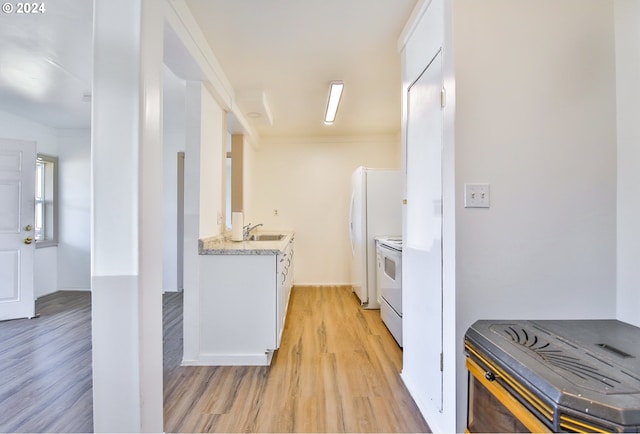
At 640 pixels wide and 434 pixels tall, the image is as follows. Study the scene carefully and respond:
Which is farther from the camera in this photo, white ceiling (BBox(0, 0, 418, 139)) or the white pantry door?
the white pantry door

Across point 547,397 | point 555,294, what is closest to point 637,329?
point 555,294

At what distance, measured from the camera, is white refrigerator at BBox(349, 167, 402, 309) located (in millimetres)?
3732

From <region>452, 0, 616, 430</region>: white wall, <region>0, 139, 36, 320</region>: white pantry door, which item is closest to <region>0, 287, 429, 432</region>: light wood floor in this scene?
<region>0, 139, 36, 320</region>: white pantry door

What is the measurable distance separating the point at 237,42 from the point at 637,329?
292cm

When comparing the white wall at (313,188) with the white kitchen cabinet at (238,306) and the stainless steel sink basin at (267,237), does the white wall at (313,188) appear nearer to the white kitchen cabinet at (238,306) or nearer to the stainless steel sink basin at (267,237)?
the stainless steel sink basin at (267,237)

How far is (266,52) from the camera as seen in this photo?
228cm

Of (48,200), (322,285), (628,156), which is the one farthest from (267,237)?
(628,156)

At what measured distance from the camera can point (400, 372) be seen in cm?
→ 215

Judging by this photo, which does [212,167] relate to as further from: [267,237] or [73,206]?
[73,206]

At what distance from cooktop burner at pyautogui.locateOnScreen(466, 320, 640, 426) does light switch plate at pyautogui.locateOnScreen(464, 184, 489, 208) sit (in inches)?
21.4

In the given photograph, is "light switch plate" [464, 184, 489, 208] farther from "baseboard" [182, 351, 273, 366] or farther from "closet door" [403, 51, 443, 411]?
"baseboard" [182, 351, 273, 366]

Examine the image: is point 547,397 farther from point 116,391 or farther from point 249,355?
point 249,355

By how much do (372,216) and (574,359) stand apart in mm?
2910

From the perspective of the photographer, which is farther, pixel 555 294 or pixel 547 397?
pixel 555 294
